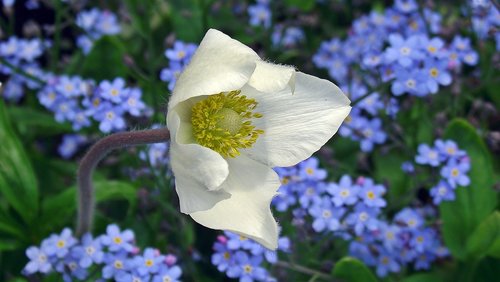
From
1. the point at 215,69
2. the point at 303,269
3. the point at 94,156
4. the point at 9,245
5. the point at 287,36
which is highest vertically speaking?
the point at 215,69

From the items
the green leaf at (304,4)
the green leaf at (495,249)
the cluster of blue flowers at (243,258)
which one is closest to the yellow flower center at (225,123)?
the cluster of blue flowers at (243,258)

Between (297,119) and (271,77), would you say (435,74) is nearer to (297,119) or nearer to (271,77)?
(297,119)

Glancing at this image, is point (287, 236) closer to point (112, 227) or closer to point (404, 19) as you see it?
point (112, 227)

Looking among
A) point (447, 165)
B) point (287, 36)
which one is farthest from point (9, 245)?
point (287, 36)

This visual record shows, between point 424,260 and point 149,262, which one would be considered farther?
point 424,260

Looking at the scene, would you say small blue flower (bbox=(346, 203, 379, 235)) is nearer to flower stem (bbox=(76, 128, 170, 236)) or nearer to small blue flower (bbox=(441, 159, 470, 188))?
small blue flower (bbox=(441, 159, 470, 188))
